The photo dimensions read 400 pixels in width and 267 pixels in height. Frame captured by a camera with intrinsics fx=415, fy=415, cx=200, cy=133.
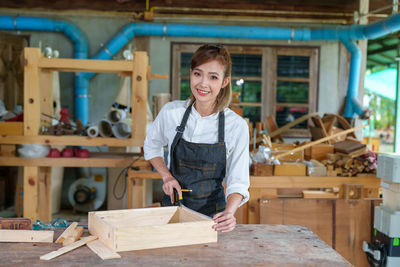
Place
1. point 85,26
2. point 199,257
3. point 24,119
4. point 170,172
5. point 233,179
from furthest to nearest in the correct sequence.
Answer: point 85,26, point 24,119, point 170,172, point 233,179, point 199,257

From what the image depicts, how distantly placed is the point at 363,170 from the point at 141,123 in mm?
2139

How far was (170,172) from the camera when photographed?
7.73ft

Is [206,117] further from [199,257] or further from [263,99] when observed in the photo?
[263,99]

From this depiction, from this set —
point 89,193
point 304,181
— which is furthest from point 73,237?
point 89,193

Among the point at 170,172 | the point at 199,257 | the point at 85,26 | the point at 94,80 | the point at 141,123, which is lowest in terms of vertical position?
the point at 199,257

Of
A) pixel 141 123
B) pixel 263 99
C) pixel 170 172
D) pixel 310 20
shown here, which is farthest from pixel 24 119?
pixel 310 20

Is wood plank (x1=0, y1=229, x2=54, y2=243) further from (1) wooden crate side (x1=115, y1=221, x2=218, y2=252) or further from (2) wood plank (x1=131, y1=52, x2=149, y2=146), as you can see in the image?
(2) wood plank (x1=131, y1=52, x2=149, y2=146)

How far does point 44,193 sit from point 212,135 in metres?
2.44

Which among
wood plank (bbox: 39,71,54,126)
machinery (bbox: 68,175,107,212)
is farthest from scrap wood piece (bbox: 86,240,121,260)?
machinery (bbox: 68,175,107,212)

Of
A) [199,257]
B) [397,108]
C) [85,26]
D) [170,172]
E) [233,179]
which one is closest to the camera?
[199,257]

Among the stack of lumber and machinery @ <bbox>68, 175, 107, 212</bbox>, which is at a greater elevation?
the stack of lumber

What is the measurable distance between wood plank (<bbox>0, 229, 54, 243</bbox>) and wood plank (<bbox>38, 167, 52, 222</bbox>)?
233cm

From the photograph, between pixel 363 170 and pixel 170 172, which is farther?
pixel 363 170

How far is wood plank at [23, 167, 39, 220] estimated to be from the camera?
3.85 meters
